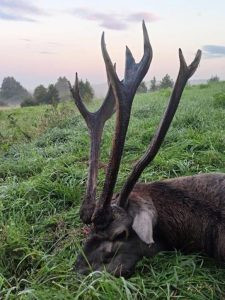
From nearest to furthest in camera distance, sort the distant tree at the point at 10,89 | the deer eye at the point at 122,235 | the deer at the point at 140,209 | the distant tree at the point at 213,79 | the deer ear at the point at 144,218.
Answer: the deer ear at the point at 144,218 < the deer at the point at 140,209 < the deer eye at the point at 122,235 < the distant tree at the point at 213,79 < the distant tree at the point at 10,89

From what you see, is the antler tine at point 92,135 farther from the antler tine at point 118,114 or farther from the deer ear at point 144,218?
the deer ear at point 144,218

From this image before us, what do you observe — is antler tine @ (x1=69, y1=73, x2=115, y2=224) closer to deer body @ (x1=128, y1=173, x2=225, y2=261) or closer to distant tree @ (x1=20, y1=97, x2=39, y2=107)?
deer body @ (x1=128, y1=173, x2=225, y2=261)

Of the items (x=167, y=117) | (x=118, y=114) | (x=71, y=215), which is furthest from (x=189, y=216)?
(x=71, y=215)

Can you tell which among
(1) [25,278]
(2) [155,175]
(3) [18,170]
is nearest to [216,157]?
(2) [155,175]

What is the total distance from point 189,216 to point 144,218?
1.64 ft

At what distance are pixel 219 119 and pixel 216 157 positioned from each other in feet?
11.0

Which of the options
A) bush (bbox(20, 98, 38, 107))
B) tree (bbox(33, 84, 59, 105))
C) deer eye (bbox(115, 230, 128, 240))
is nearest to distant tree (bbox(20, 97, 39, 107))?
bush (bbox(20, 98, 38, 107))

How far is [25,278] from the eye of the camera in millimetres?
3961

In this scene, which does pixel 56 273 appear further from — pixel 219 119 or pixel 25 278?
pixel 219 119

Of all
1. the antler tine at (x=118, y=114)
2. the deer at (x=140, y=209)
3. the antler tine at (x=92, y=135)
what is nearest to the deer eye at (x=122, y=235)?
the deer at (x=140, y=209)

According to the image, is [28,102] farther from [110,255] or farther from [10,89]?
[110,255]

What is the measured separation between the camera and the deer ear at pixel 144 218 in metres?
3.35

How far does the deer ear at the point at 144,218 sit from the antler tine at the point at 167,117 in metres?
0.11

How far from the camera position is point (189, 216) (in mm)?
3832
